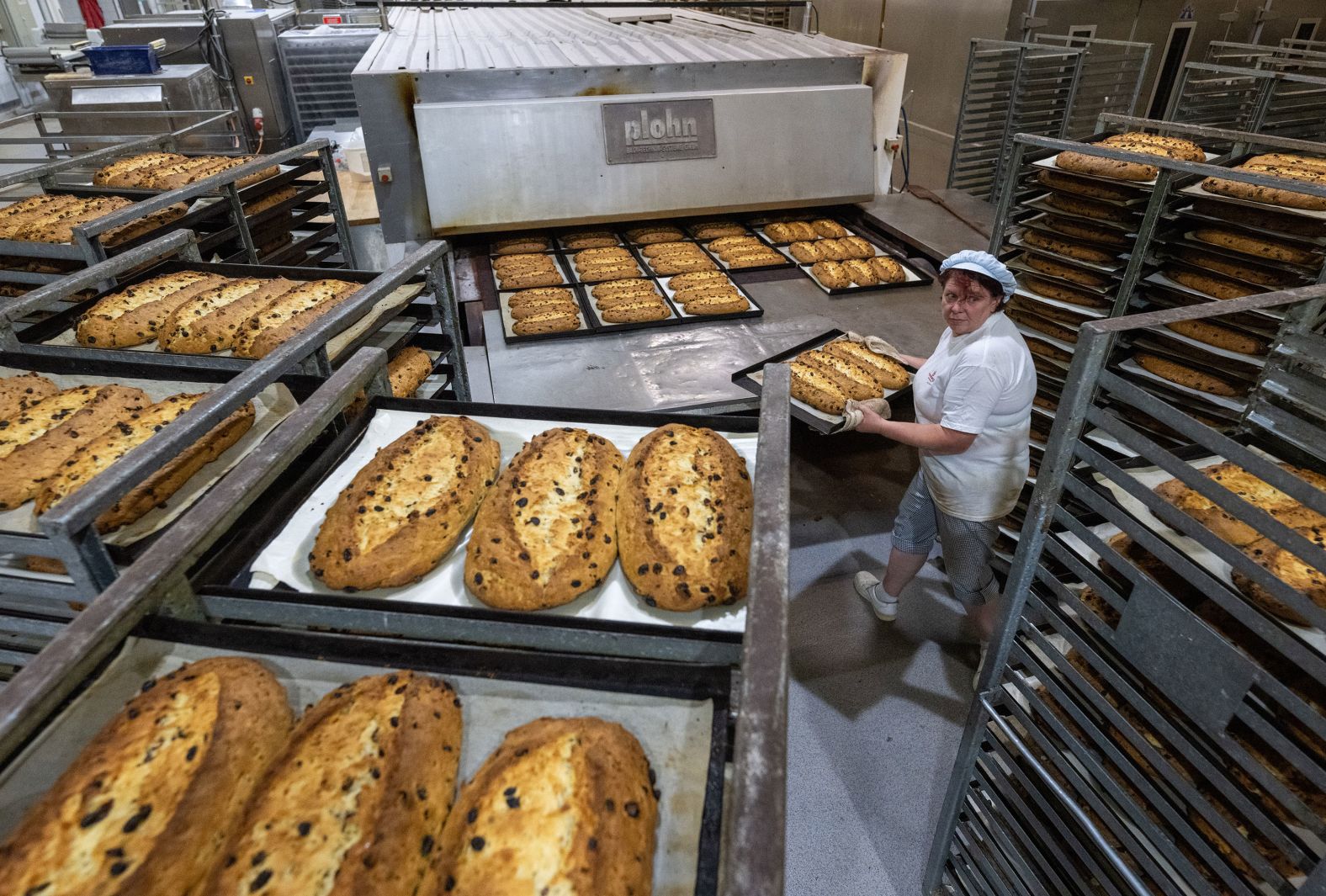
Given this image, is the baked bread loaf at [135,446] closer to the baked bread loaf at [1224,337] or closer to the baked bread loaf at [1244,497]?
the baked bread loaf at [1244,497]

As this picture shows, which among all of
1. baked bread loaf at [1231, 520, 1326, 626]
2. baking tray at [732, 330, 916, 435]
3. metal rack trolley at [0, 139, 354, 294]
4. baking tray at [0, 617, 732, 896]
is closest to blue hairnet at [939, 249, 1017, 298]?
baking tray at [732, 330, 916, 435]

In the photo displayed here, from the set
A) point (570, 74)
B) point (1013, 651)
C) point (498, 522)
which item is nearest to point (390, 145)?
point (570, 74)

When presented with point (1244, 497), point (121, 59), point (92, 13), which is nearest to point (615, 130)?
point (1244, 497)

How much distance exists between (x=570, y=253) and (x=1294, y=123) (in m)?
7.15

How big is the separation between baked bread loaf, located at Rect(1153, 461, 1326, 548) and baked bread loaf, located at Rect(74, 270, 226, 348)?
319cm

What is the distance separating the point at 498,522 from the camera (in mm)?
1468

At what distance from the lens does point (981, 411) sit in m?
2.36

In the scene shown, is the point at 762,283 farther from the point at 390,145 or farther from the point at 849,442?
the point at 390,145

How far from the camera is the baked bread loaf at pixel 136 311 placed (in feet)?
7.73

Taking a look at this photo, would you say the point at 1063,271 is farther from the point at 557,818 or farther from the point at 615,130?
the point at 557,818

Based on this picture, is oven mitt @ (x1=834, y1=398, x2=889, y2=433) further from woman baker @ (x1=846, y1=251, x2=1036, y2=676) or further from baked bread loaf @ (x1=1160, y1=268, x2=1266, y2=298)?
baked bread loaf @ (x1=1160, y1=268, x2=1266, y2=298)

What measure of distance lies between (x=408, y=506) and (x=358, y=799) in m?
0.67

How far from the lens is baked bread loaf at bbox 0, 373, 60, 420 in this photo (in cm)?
195

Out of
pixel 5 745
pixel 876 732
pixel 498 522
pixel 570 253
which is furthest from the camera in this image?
pixel 570 253
